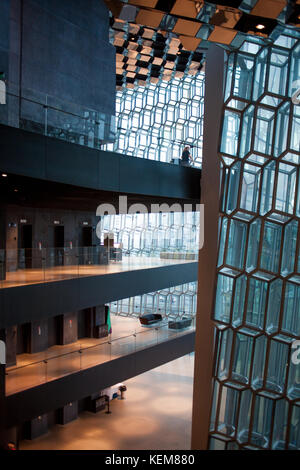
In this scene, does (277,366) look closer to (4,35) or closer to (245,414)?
(245,414)

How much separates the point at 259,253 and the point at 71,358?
250 inches

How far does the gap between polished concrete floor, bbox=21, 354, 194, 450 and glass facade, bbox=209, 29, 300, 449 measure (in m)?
6.73

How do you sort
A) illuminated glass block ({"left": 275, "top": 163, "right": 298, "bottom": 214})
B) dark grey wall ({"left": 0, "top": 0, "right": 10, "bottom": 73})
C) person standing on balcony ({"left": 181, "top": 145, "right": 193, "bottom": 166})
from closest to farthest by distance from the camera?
illuminated glass block ({"left": 275, "top": 163, "right": 298, "bottom": 214})
dark grey wall ({"left": 0, "top": 0, "right": 10, "bottom": 73})
person standing on balcony ({"left": 181, "top": 145, "right": 193, "bottom": 166})

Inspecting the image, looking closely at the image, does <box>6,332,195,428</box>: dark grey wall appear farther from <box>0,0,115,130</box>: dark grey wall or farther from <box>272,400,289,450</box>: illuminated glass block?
<box>0,0,115,130</box>: dark grey wall

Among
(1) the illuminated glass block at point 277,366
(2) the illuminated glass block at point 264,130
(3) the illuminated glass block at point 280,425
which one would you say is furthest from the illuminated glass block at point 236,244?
(3) the illuminated glass block at point 280,425

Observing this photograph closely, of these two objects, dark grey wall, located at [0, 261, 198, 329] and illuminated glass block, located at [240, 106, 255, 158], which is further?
dark grey wall, located at [0, 261, 198, 329]

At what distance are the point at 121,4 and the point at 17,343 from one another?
1301 centimetres

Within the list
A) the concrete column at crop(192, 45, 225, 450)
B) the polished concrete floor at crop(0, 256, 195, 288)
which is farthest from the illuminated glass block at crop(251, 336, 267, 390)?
the polished concrete floor at crop(0, 256, 195, 288)

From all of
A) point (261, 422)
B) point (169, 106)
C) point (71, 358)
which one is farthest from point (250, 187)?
point (169, 106)

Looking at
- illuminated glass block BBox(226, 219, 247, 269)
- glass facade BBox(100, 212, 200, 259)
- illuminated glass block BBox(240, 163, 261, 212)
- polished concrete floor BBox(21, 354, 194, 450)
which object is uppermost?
illuminated glass block BBox(240, 163, 261, 212)

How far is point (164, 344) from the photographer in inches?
633

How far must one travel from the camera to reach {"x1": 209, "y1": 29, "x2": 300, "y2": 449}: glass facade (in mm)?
9023

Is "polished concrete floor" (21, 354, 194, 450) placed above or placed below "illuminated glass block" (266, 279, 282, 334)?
below
